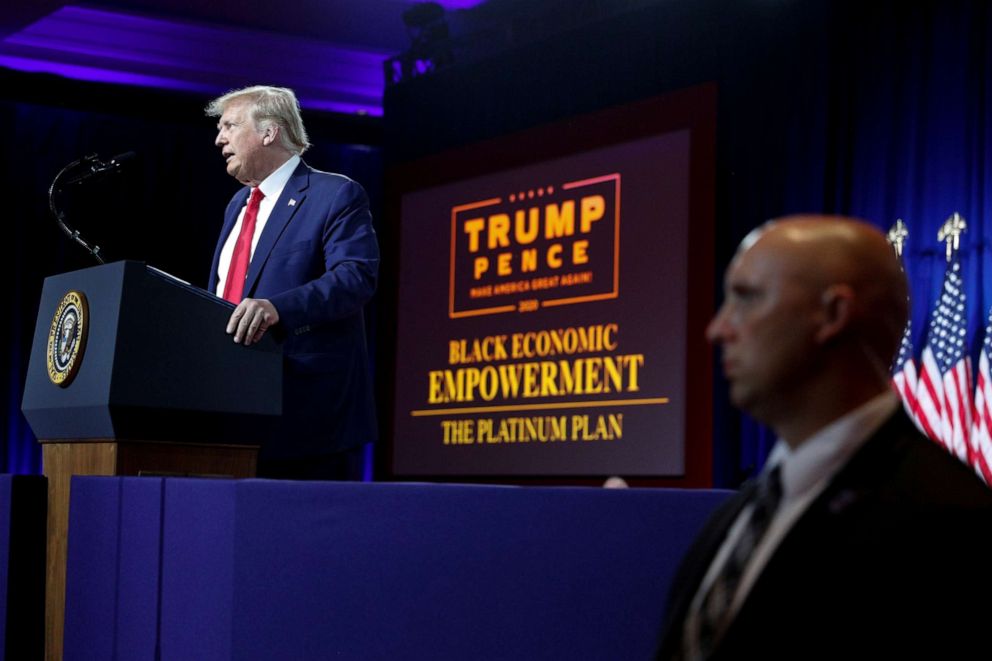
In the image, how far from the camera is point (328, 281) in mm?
2428

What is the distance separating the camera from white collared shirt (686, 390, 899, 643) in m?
0.89

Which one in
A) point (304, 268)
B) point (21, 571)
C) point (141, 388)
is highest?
point (304, 268)

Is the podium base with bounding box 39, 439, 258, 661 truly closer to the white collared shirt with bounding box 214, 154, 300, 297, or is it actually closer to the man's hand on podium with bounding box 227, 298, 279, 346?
the man's hand on podium with bounding box 227, 298, 279, 346

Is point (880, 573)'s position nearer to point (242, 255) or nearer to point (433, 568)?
point (433, 568)

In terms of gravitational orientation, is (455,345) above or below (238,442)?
above

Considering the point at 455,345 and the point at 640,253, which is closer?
the point at 640,253

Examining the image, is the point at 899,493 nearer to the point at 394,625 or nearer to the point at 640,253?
the point at 394,625

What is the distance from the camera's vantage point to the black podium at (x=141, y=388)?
2232 mm

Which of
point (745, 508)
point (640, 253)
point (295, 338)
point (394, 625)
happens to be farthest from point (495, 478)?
point (745, 508)

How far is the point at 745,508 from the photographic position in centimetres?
98

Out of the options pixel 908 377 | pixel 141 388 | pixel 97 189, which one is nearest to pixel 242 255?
pixel 141 388

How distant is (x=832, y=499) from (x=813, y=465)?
40 millimetres

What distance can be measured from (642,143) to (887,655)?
531 centimetres

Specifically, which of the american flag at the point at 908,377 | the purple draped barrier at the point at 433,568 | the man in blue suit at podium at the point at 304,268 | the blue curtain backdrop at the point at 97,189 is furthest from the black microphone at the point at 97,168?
the blue curtain backdrop at the point at 97,189
